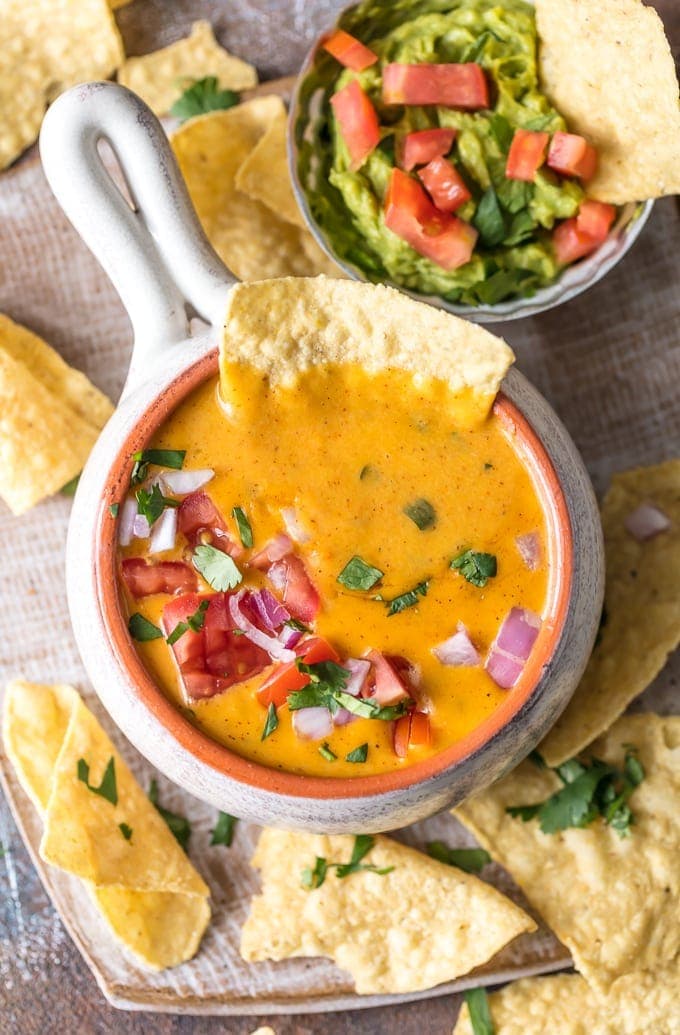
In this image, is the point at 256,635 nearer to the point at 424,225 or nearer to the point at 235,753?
the point at 235,753

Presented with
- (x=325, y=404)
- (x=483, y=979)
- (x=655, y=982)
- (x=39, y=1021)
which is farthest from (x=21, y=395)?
(x=655, y=982)

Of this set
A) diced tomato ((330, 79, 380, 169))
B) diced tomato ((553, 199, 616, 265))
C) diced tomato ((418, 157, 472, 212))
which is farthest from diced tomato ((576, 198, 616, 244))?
diced tomato ((330, 79, 380, 169))

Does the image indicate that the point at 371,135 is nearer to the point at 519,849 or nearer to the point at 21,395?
the point at 21,395

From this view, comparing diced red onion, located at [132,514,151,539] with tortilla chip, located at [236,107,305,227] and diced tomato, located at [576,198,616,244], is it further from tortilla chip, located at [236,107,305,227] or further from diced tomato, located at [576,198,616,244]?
diced tomato, located at [576,198,616,244]

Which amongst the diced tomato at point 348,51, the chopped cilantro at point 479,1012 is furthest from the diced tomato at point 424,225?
the chopped cilantro at point 479,1012

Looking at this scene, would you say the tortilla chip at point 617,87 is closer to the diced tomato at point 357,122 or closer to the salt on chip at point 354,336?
the diced tomato at point 357,122
